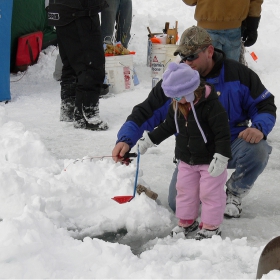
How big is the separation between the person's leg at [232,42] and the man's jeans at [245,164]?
5.88ft

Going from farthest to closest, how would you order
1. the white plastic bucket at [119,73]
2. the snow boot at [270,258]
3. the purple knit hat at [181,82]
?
the white plastic bucket at [119,73] → the purple knit hat at [181,82] → the snow boot at [270,258]

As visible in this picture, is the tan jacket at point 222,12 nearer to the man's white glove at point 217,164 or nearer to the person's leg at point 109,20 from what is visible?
the person's leg at point 109,20

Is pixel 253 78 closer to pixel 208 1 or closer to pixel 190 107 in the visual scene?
pixel 190 107

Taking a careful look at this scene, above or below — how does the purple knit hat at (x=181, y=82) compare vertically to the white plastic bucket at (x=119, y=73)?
above

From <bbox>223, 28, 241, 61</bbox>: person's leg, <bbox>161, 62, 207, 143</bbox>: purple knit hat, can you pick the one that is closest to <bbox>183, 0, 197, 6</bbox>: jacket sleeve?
<bbox>223, 28, 241, 61</bbox>: person's leg

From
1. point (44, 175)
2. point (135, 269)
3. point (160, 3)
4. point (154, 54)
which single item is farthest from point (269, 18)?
point (135, 269)

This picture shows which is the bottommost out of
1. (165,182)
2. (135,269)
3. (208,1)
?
(165,182)

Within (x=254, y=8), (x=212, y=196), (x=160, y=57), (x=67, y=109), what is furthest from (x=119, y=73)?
(x=212, y=196)

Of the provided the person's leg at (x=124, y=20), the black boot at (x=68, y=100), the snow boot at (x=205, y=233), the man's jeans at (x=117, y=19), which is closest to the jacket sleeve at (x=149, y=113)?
the snow boot at (x=205, y=233)

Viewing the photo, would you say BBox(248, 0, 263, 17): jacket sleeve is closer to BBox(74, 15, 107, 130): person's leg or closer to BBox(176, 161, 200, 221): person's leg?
BBox(74, 15, 107, 130): person's leg

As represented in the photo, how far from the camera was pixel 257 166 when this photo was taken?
3.20 metres

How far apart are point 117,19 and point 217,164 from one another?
4906mm

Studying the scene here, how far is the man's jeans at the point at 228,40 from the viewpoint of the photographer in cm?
482

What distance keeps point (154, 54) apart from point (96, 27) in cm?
209
